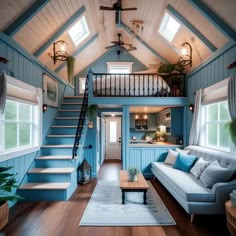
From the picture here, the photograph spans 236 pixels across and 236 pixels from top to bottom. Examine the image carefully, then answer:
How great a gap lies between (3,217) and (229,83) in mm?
4213

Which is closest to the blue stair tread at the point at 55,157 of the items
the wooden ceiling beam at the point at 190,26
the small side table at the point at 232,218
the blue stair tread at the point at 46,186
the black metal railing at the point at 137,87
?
the blue stair tread at the point at 46,186

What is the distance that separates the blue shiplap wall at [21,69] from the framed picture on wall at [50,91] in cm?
19

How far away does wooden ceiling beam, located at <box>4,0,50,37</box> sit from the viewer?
3500mm

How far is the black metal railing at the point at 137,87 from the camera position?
→ 579cm

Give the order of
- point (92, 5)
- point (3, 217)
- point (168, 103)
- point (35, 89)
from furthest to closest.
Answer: point (168, 103)
point (92, 5)
point (35, 89)
point (3, 217)

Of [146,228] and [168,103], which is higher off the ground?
[168,103]

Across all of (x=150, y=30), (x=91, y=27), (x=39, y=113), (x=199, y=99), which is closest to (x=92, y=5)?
(x=91, y=27)

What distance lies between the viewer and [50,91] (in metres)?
5.56

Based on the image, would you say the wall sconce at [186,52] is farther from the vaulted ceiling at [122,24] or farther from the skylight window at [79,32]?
the skylight window at [79,32]

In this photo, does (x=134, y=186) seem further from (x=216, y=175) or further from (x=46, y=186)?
(x=46, y=186)

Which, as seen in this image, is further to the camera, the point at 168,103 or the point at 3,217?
the point at 168,103

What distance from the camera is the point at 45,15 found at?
13.3ft

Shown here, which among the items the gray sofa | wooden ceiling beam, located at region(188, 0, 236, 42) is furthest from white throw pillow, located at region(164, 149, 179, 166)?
wooden ceiling beam, located at region(188, 0, 236, 42)

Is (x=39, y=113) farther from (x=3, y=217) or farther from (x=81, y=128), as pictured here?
(x=3, y=217)
